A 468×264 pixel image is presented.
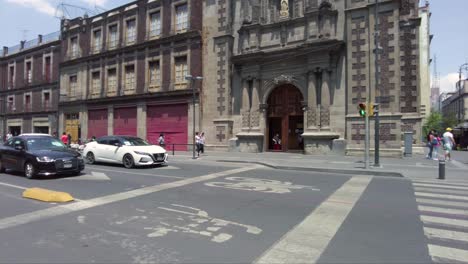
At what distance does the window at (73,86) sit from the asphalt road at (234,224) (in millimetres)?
27647

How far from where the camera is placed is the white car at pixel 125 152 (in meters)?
14.2

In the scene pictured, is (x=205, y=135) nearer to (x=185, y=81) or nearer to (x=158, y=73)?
(x=185, y=81)

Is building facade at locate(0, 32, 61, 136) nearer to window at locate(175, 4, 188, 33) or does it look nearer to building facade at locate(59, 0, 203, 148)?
building facade at locate(59, 0, 203, 148)

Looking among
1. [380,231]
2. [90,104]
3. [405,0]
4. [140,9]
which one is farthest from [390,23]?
[90,104]

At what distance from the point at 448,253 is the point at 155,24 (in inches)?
1105

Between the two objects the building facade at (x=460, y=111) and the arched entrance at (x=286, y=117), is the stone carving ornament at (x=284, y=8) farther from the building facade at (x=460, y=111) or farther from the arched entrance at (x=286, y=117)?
the building facade at (x=460, y=111)

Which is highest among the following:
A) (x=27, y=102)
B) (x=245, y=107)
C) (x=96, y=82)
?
(x=96, y=82)

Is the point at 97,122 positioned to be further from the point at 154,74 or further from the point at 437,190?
the point at 437,190

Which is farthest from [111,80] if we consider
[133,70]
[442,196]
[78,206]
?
[442,196]

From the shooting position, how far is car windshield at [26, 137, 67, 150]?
38.2ft

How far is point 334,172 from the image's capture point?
13.4 metres

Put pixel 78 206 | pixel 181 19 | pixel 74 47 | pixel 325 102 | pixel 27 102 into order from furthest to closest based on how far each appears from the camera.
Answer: pixel 27 102
pixel 74 47
pixel 181 19
pixel 325 102
pixel 78 206

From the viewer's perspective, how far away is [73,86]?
34844 millimetres

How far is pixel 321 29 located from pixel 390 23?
3873 mm
